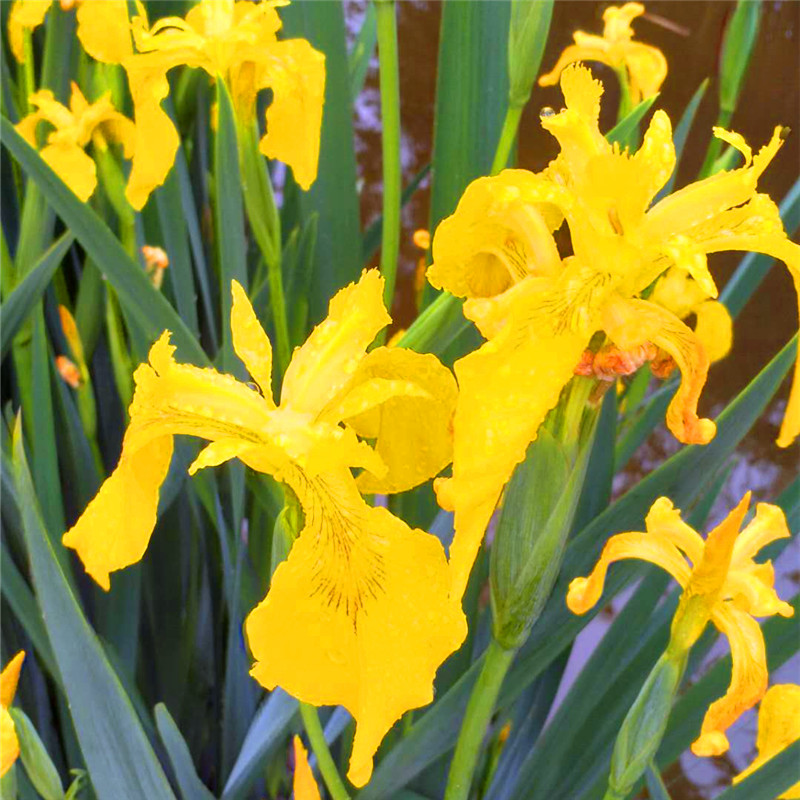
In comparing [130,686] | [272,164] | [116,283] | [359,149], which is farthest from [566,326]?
[359,149]

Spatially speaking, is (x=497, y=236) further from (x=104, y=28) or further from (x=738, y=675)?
(x=104, y=28)

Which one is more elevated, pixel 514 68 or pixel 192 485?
pixel 514 68

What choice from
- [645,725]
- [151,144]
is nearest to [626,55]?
[151,144]

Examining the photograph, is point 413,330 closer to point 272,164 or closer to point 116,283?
point 116,283

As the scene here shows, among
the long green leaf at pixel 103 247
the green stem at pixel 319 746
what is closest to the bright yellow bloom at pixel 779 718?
the green stem at pixel 319 746

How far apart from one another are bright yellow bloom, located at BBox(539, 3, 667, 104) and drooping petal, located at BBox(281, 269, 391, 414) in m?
0.28

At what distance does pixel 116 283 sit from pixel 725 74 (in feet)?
1.19

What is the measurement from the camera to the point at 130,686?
45cm

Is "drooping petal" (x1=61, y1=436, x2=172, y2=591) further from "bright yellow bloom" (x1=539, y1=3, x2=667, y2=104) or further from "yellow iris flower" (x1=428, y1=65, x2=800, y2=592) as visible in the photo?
"bright yellow bloom" (x1=539, y1=3, x2=667, y2=104)

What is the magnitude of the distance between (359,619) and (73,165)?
358 mm

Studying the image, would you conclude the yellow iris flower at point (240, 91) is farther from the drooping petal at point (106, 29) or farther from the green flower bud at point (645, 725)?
the green flower bud at point (645, 725)

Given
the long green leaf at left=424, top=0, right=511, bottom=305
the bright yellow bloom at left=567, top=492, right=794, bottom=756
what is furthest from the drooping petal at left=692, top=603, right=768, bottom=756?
the long green leaf at left=424, top=0, right=511, bottom=305

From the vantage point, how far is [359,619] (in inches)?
8.9

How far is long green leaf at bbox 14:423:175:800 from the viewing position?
0.29 m
